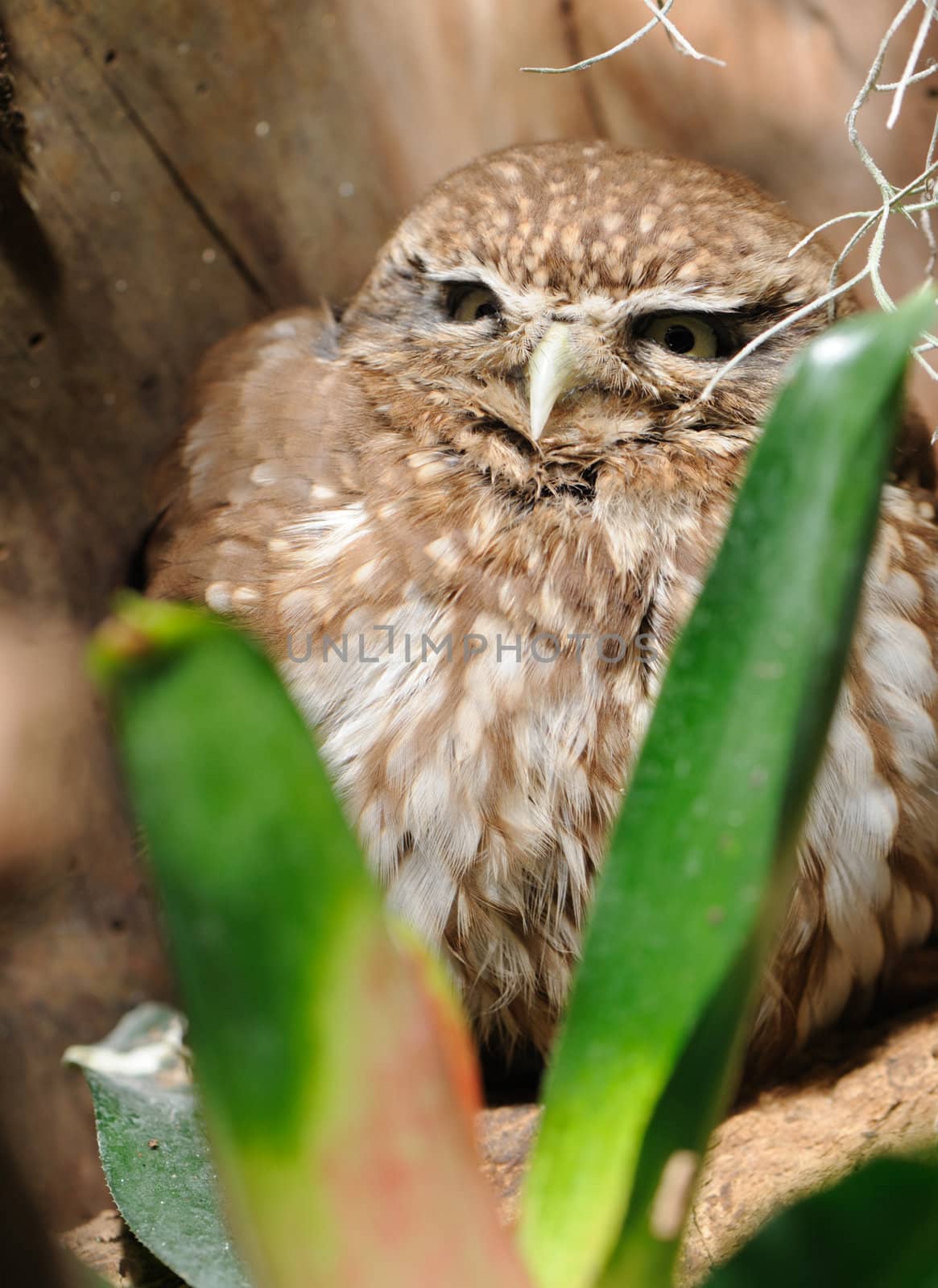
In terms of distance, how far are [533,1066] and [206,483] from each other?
1142mm

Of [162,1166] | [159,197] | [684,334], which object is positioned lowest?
[162,1166]

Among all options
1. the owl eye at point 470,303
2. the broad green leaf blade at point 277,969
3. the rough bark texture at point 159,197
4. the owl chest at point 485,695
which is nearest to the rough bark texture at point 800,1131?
the owl chest at point 485,695

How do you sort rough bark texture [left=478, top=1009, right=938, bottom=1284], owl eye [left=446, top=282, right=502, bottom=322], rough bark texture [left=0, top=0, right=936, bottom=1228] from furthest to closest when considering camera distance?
1. rough bark texture [left=0, top=0, right=936, bottom=1228]
2. owl eye [left=446, top=282, right=502, bottom=322]
3. rough bark texture [left=478, top=1009, right=938, bottom=1284]

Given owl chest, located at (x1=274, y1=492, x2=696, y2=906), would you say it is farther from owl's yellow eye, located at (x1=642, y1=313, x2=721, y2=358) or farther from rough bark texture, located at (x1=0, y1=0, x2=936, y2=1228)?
rough bark texture, located at (x1=0, y1=0, x2=936, y2=1228)

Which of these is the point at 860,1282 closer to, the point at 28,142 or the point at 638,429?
the point at 638,429

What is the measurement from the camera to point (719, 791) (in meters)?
0.68

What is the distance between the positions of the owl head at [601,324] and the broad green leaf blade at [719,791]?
3.15 ft

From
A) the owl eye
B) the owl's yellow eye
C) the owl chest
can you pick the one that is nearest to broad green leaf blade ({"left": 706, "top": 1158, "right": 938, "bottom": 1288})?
the owl chest

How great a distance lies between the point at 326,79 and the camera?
2312mm

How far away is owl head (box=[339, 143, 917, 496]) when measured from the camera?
1672 mm

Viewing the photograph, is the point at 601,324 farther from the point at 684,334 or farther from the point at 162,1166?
the point at 162,1166

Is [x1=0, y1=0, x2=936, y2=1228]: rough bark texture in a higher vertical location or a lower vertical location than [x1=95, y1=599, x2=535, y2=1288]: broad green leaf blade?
higher

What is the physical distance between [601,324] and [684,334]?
0.14 metres

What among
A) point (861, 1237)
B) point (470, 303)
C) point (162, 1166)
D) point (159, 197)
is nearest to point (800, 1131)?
point (162, 1166)
